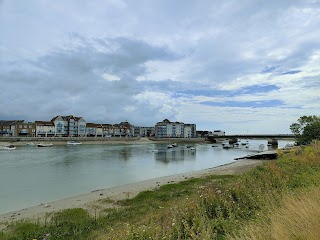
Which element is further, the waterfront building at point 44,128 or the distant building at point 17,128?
the waterfront building at point 44,128

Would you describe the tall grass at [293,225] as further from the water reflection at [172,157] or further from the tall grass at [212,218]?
the water reflection at [172,157]

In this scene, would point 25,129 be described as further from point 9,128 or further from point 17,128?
point 9,128

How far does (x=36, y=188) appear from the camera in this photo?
24.8m

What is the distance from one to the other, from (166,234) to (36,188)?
74.2 ft

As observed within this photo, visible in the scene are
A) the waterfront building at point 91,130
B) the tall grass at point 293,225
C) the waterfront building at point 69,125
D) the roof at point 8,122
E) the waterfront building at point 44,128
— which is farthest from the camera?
the waterfront building at point 91,130

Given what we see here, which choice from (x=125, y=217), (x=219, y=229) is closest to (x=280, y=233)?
(x=219, y=229)

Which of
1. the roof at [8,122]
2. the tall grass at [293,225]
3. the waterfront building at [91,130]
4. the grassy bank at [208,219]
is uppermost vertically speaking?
the roof at [8,122]

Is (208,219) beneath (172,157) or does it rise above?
above

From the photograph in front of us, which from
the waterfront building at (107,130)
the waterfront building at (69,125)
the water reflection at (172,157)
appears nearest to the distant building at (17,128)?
the waterfront building at (69,125)

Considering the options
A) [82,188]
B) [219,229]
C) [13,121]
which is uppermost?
[13,121]

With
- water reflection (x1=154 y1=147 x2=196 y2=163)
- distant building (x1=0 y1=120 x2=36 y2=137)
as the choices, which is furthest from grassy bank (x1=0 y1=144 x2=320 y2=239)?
distant building (x1=0 y1=120 x2=36 y2=137)

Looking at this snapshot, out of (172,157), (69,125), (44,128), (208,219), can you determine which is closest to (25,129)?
(44,128)

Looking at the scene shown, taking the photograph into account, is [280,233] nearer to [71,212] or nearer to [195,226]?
[195,226]

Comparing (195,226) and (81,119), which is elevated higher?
(81,119)
